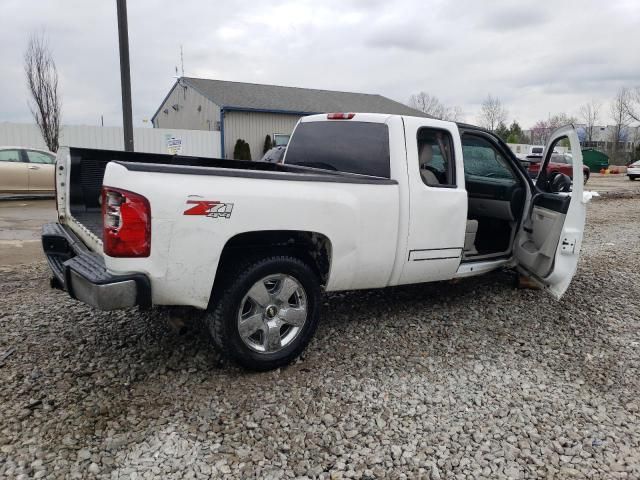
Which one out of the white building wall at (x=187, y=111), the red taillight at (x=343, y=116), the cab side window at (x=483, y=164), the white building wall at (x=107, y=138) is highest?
the white building wall at (x=187, y=111)

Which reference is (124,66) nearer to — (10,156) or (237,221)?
(10,156)

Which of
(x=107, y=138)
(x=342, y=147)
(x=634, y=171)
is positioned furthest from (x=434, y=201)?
(x=634, y=171)

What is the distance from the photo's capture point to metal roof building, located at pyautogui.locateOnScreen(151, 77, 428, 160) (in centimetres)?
2583

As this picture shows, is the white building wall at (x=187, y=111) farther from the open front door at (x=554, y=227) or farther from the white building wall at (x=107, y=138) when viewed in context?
the open front door at (x=554, y=227)

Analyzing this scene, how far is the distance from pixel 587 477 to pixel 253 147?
25122 millimetres

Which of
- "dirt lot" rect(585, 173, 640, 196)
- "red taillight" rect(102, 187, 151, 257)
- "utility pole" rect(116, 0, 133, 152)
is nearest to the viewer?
"red taillight" rect(102, 187, 151, 257)

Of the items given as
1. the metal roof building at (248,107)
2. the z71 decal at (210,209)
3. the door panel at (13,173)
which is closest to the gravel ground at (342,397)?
the z71 decal at (210,209)

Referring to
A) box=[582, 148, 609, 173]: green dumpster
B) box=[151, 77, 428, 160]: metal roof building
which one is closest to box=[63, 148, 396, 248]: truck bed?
box=[151, 77, 428, 160]: metal roof building

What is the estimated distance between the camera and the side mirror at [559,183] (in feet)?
16.1

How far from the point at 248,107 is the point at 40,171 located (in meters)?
13.9

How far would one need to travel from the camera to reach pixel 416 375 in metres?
3.57

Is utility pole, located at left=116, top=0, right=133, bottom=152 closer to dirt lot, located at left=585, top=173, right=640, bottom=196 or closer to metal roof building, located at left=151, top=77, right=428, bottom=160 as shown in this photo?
metal roof building, located at left=151, top=77, right=428, bottom=160

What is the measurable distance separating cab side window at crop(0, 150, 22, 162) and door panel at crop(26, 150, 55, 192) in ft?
0.83

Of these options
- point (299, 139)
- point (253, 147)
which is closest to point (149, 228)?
point (299, 139)
